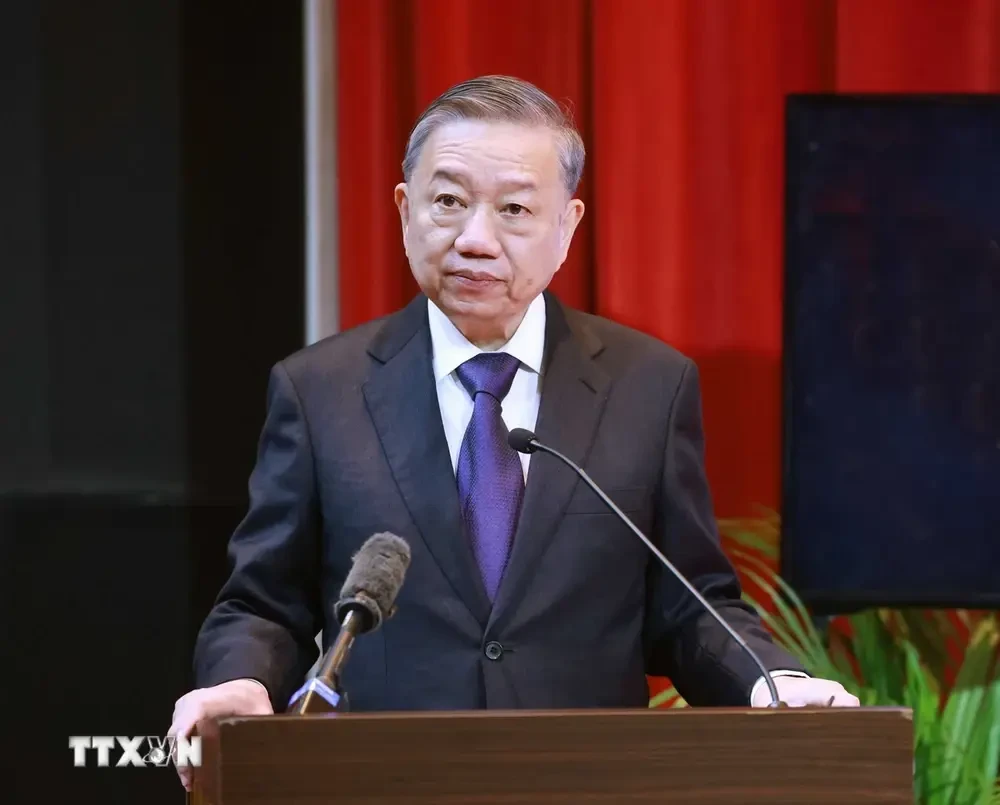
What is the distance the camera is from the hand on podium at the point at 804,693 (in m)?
1.37

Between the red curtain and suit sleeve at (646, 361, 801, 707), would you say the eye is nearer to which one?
suit sleeve at (646, 361, 801, 707)

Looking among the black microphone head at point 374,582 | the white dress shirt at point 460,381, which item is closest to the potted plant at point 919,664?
the white dress shirt at point 460,381

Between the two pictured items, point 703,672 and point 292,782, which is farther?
point 703,672

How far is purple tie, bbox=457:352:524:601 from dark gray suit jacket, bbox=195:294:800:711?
3 cm

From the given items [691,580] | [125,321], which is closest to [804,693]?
[691,580]

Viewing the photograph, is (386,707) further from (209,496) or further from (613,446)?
(209,496)

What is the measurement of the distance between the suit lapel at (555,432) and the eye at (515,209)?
0.57 ft

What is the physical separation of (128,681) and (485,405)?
1.31 m

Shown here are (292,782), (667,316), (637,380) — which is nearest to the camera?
(292,782)

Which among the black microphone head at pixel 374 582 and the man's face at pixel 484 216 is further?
the man's face at pixel 484 216

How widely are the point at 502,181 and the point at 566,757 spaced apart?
0.80 metres

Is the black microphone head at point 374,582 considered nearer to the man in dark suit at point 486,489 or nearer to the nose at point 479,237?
the man in dark suit at point 486,489

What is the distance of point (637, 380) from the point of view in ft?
5.98

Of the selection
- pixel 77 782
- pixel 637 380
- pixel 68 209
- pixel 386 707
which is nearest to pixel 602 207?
pixel 637 380
